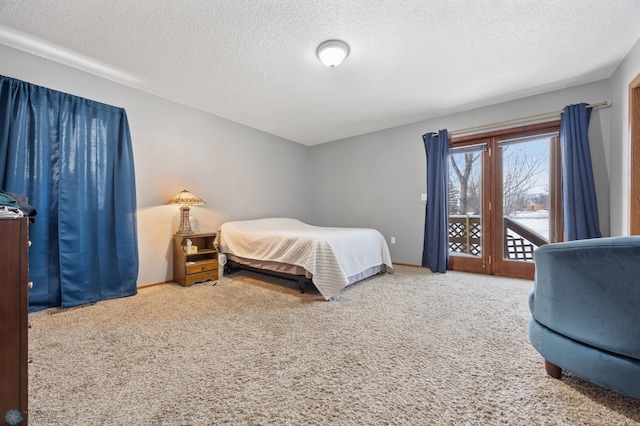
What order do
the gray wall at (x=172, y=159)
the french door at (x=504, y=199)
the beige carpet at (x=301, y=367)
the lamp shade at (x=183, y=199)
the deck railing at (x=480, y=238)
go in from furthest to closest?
1. the deck railing at (x=480, y=238)
2. the french door at (x=504, y=199)
3. the lamp shade at (x=183, y=199)
4. the gray wall at (x=172, y=159)
5. the beige carpet at (x=301, y=367)

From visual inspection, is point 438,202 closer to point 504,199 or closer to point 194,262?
point 504,199

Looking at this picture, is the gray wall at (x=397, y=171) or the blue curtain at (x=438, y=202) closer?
the gray wall at (x=397, y=171)

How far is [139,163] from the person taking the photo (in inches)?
118

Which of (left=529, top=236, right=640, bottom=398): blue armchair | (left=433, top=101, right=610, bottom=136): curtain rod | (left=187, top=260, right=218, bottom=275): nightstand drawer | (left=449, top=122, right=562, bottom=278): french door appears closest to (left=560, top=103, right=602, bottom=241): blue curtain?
(left=433, top=101, right=610, bottom=136): curtain rod

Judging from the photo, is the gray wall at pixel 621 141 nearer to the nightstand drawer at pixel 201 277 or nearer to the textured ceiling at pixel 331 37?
the textured ceiling at pixel 331 37

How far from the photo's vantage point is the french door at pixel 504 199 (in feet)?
10.5

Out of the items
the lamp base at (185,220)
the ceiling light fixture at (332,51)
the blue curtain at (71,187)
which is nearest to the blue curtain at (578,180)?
the ceiling light fixture at (332,51)

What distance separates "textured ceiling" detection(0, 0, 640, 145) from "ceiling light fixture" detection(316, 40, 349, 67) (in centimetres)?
6

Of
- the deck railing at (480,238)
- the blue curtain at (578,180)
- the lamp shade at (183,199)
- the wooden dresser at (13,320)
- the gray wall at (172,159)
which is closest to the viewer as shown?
the wooden dresser at (13,320)

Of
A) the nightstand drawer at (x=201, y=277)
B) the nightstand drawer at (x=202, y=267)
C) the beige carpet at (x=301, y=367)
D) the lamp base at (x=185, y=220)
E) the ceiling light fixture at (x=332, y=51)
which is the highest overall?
the ceiling light fixture at (x=332, y=51)

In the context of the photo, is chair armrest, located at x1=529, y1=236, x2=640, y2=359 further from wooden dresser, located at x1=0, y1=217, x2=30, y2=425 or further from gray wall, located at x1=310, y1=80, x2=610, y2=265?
gray wall, located at x1=310, y1=80, x2=610, y2=265

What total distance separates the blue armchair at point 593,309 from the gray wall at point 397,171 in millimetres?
2493

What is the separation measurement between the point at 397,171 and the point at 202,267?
3249mm

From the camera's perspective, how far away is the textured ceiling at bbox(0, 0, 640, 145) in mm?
1854
